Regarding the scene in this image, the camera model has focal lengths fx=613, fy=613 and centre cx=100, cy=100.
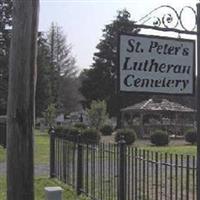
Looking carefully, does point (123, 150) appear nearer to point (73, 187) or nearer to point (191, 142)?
point (73, 187)

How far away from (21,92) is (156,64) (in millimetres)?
2194

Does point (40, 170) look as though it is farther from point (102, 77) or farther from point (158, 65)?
point (102, 77)

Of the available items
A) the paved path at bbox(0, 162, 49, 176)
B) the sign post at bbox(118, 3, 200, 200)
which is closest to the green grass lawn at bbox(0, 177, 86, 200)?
the paved path at bbox(0, 162, 49, 176)

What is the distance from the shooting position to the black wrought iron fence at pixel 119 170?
912 cm

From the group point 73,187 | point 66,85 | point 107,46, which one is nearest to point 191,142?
point 73,187

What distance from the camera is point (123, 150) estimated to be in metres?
10.1

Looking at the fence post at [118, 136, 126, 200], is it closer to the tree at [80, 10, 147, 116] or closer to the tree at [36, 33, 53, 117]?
the tree at [36, 33, 53, 117]

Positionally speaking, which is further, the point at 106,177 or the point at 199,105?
the point at 106,177

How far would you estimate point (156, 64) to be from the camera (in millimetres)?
6223

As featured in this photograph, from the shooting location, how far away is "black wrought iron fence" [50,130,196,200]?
9.12 meters

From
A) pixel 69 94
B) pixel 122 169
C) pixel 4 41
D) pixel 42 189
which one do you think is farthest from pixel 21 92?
pixel 69 94

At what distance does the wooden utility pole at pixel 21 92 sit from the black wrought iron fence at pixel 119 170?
199cm

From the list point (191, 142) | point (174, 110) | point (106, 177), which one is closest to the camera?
point (106, 177)

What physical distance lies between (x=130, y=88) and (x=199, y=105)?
70 cm
